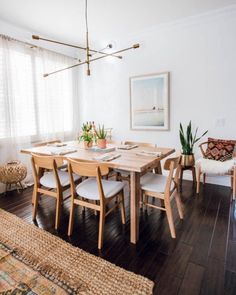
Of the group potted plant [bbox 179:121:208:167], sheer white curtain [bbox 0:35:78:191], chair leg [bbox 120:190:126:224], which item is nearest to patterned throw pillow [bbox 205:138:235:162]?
potted plant [bbox 179:121:208:167]

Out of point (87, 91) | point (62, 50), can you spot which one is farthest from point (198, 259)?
point (62, 50)

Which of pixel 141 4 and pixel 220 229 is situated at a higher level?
pixel 141 4

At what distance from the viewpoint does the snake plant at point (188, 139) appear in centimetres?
329

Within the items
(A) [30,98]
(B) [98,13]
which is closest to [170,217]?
(B) [98,13]

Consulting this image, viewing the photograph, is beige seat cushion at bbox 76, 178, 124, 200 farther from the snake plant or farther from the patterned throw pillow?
the patterned throw pillow

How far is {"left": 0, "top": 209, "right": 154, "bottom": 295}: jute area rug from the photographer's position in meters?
1.44

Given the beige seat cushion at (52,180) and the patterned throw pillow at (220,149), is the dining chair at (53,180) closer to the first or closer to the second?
the beige seat cushion at (52,180)

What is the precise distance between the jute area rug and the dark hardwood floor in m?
0.10

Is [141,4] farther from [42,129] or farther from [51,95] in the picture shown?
[42,129]

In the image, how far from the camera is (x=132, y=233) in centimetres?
195

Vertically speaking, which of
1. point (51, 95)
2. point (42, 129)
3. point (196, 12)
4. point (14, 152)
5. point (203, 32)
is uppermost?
point (196, 12)

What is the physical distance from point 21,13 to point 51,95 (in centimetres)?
140

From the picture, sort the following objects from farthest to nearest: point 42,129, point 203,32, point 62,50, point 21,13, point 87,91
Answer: point 87,91 < point 62,50 < point 42,129 < point 203,32 < point 21,13

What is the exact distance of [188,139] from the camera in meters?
3.33
